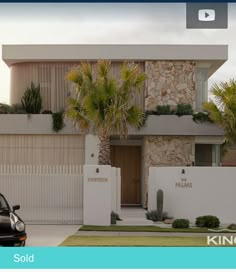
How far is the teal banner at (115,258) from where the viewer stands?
5.72m

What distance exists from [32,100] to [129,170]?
17.2ft

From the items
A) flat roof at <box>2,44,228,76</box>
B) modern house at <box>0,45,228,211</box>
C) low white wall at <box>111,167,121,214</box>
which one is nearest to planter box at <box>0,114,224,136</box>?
modern house at <box>0,45,228,211</box>

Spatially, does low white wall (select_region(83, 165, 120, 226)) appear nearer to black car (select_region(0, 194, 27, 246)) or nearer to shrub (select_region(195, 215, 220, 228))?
shrub (select_region(195, 215, 220, 228))

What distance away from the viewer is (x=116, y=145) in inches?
995

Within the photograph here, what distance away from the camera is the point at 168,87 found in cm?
2348

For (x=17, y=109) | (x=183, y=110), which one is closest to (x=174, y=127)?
(x=183, y=110)

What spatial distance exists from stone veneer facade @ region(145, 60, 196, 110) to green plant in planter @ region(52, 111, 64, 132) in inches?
135

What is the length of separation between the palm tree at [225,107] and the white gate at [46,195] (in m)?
6.01

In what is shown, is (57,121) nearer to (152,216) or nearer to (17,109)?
(17,109)

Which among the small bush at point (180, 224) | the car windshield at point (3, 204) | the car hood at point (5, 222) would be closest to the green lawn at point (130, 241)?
the car windshield at point (3, 204)

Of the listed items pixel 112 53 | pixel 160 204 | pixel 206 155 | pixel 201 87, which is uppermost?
pixel 112 53

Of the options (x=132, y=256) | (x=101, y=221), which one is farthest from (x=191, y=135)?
(x=132, y=256)

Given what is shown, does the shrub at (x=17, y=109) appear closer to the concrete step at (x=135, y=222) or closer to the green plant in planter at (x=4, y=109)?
the green plant in planter at (x=4, y=109)

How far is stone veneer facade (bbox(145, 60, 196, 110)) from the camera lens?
23.3m
